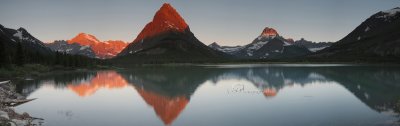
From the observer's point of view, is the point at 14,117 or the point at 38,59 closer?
Answer: the point at 14,117

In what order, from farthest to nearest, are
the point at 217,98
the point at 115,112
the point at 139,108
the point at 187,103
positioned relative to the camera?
the point at 217,98, the point at 187,103, the point at 139,108, the point at 115,112

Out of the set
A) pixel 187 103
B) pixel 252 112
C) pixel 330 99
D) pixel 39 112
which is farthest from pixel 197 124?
pixel 330 99

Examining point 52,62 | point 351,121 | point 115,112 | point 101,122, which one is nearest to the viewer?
point 351,121

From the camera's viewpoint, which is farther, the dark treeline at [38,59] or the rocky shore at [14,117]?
the dark treeline at [38,59]

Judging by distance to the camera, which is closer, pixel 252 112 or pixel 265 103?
pixel 252 112

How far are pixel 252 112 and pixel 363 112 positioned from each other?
984 centimetres

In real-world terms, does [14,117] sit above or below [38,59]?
below

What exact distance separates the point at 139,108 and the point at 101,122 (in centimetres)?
936

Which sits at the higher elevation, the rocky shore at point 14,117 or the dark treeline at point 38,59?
the dark treeline at point 38,59

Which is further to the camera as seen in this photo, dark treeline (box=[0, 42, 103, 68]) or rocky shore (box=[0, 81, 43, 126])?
dark treeline (box=[0, 42, 103, 68])

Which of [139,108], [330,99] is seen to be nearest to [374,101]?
[330,99]

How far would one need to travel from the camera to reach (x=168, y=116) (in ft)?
113

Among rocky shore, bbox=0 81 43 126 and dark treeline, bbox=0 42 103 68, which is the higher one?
dark treeline, bbox=0 42 103 68

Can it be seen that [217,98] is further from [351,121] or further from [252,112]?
[351,121]
